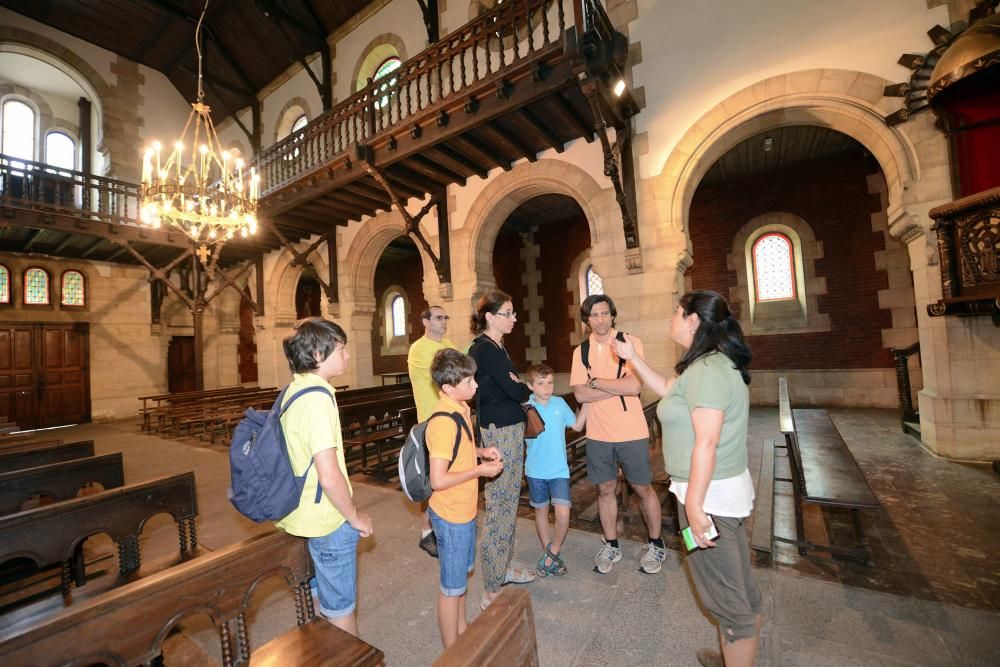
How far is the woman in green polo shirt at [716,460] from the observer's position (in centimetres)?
142

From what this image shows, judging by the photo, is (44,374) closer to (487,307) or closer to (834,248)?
(487,307)

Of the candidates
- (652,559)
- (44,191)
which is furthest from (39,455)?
(44,191)

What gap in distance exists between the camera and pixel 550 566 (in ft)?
8.19

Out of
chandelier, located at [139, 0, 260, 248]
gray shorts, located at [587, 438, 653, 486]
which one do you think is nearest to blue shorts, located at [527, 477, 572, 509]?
gray shorts, located at [587, 438, 653, 486]

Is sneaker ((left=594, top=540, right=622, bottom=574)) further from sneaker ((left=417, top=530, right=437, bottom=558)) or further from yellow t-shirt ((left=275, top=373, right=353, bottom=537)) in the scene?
yellow t-shirt ((left=275, top=373, right=353, bottom=537))

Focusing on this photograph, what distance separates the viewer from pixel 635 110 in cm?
555

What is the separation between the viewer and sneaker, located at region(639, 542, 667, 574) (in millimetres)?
2480

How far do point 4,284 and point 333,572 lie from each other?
13.9 meters

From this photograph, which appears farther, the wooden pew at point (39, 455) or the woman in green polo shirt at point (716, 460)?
the wooden pew at point (39, 455)

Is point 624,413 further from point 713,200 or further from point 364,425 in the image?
point 713,200

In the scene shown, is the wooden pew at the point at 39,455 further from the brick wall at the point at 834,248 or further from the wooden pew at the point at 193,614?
the brick wall at the point at 834,248

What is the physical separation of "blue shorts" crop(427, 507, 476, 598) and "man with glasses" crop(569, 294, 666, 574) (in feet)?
3.33

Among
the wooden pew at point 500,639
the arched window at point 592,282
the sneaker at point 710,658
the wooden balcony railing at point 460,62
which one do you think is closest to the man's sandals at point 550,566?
the sneaker at point 710,658

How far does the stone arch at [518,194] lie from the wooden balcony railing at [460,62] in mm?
1487
